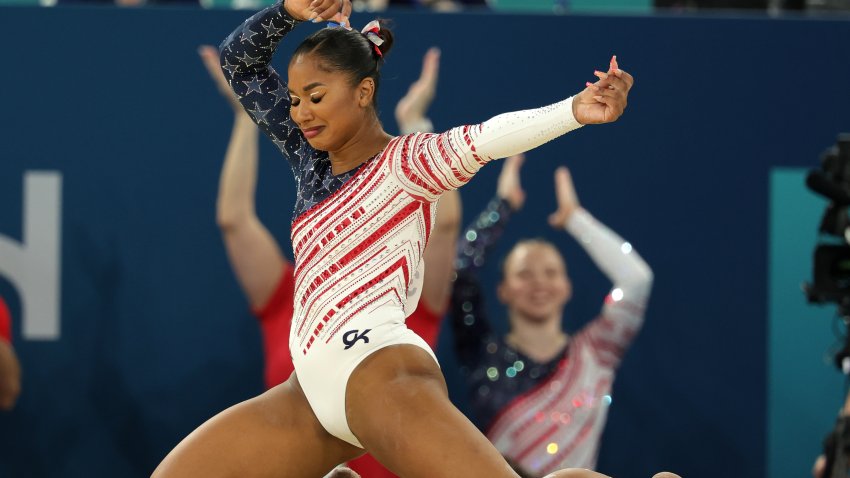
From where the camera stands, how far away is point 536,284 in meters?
4.57

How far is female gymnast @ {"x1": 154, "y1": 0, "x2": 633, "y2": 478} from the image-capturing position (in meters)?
2.52

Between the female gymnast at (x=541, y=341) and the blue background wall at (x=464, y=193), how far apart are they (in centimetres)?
28

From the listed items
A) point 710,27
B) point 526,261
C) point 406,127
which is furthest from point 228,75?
point 710,27

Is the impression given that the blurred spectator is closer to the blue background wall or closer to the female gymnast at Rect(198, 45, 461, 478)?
the blue background wall

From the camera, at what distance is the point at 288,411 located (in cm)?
268

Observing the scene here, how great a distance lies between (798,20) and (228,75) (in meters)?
2.83

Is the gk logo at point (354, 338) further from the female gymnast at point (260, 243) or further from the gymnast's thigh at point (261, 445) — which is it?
the female gymnast at point (260, 243)

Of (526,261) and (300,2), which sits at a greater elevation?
(300,2)

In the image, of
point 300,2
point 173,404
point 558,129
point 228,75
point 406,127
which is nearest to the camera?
point 558,129

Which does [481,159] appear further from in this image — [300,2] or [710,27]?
[710,27]

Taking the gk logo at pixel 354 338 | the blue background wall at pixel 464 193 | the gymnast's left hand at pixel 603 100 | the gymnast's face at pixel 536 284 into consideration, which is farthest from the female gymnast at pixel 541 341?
the gymnast's left hand at pixel 603 100

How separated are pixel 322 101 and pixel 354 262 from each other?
0.35 meters

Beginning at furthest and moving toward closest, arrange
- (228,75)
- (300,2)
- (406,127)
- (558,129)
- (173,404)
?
(173,404)
(406,127)
(228,75)
(300,2)
(558,129)

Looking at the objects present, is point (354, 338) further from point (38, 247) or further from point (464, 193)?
point (38, 247)
